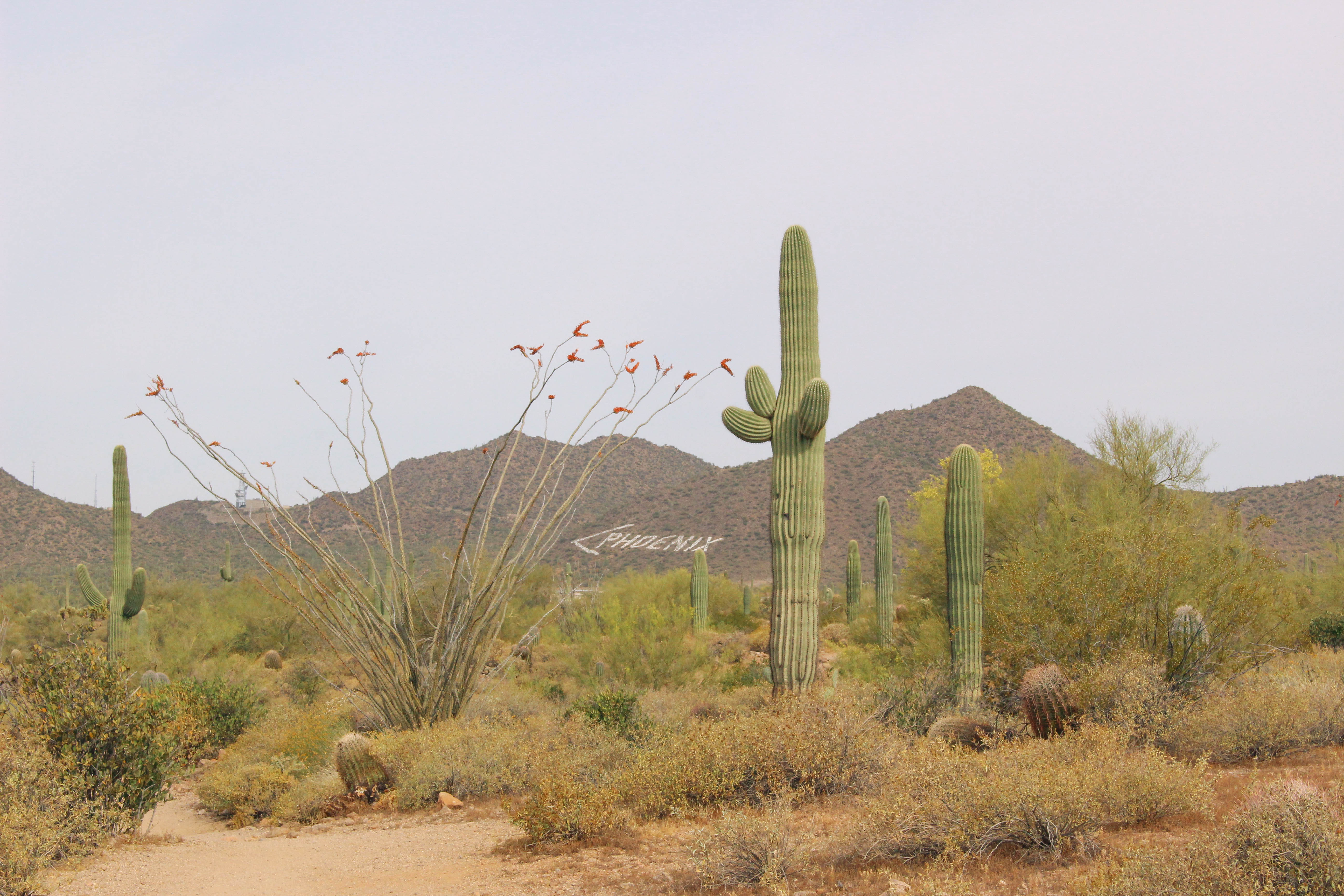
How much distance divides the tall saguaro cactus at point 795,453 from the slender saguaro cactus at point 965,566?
1.78 m

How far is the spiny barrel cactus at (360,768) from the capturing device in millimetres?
9344

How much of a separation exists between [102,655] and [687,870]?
5.27m

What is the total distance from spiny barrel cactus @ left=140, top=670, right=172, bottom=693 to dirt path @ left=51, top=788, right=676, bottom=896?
8.00 meters

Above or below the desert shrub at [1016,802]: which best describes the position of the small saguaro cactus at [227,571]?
above

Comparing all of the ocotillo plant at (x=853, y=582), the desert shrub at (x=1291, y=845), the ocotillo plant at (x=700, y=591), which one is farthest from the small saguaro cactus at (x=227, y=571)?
the desert shrub at (x=1291, y=845)

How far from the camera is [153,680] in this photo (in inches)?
637

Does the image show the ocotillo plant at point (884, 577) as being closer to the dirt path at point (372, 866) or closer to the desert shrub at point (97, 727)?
the dirt path at point (372, 866)

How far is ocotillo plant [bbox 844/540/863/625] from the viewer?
25.8m

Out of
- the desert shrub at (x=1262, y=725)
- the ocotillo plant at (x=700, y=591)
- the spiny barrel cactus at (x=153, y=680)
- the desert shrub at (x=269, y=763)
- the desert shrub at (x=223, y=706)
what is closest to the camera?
the desert shrub at (x=1262, y=725)

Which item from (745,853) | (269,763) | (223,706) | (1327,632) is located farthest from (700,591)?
(745,853)

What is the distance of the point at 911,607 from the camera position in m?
18.8

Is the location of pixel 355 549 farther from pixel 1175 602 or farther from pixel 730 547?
pixel 1175 602

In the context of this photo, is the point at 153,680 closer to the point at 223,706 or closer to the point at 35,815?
the point at 223,706

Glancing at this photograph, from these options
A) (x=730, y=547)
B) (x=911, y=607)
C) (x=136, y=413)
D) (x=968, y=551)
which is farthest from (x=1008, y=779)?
(x=730, y=547)
